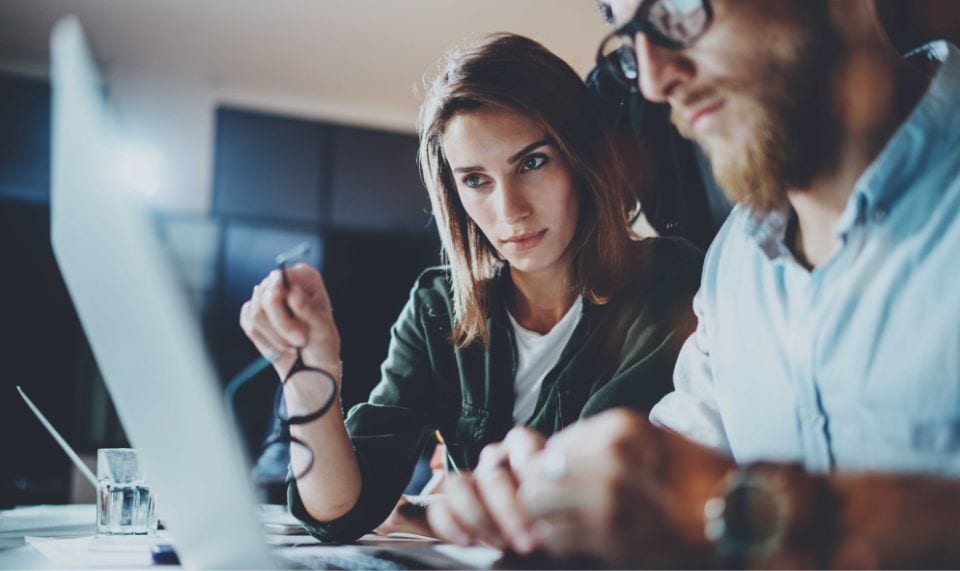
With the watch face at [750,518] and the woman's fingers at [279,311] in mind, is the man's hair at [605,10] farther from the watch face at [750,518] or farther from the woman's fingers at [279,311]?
the watch face at [750,518]

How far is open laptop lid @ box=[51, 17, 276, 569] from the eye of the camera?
489 millimetres

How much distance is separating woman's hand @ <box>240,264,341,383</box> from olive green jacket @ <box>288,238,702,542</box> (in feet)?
0.72

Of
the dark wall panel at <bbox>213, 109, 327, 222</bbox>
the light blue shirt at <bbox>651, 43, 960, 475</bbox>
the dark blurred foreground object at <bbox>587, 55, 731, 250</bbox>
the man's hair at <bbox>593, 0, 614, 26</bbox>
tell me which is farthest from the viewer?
the dark wall panel at <bbox>213, 109, 327, 222</bbox>

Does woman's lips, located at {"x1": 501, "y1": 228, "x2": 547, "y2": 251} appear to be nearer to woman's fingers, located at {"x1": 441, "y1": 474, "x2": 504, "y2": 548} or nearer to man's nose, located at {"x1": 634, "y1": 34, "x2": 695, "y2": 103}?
man's nose, located at {"x1": 634, "y1": 34, "x2": 695, "y2": 103}

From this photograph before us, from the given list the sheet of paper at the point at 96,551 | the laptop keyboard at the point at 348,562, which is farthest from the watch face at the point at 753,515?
A: the sheet of paper at the point at 96,551

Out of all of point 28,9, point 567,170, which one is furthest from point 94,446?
point 567,170

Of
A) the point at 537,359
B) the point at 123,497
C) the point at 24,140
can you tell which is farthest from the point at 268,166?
the point at 123,497

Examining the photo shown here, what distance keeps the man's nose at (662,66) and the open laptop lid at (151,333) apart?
0.52 m

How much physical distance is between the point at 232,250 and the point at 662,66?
4.30 metres

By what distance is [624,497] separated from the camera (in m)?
0.53

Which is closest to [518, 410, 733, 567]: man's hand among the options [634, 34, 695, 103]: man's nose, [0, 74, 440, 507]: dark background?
[634, 34, 695, 103]: man's nose

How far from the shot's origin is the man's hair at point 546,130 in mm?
1339

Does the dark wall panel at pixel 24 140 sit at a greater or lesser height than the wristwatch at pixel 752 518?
greater

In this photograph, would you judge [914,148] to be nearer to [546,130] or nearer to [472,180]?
[546,130]
